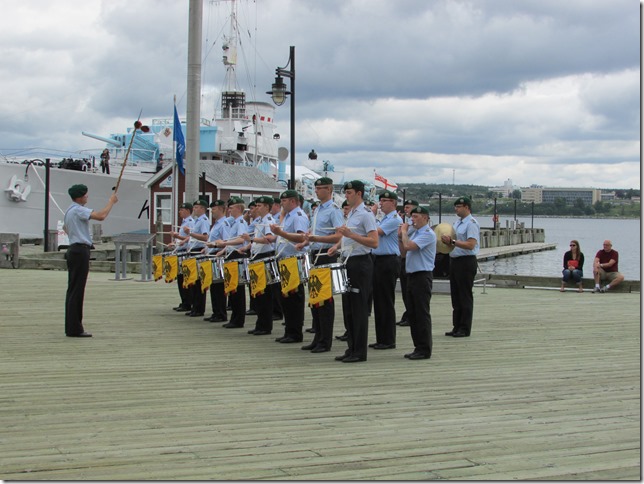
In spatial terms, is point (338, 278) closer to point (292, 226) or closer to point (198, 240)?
point (292, 226)

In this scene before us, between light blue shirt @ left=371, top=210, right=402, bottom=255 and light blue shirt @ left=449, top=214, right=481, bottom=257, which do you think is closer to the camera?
light blue shirt @ left=371, top=210, right=402, bottom=255

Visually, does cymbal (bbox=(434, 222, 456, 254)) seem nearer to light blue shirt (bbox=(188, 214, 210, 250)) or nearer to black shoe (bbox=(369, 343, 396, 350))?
black shoe (bbox=(369, 343, 396, 350))

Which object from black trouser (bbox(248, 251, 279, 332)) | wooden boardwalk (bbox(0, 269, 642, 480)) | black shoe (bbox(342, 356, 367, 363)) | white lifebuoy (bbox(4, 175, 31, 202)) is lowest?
wooden boardwalk (bbox(0, 269, 642, 480))

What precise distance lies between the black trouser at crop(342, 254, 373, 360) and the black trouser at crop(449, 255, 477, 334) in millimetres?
2581

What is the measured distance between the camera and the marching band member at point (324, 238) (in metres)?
9.12

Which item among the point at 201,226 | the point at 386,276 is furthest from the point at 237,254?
the point at 386,276

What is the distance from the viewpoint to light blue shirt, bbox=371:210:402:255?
1014cm

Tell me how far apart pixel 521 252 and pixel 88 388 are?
5855cm

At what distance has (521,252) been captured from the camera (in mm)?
63156

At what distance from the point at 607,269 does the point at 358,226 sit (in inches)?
452

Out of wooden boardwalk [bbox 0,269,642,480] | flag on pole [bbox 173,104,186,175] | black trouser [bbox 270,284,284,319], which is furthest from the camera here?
flag on pole [bbox 173,104,186,175]

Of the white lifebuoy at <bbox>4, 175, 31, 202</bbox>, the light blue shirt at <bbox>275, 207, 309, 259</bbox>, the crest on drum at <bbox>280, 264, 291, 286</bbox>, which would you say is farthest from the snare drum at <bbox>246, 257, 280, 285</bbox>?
the white lifebuoy at <bbox>4, 175, 31, 202</bbox>

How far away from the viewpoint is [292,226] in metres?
10.3

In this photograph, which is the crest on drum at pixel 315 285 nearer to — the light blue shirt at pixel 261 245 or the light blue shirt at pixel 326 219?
the light blue shirt at pixel 326 219
